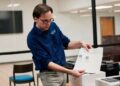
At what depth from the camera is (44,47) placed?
158 centimetres

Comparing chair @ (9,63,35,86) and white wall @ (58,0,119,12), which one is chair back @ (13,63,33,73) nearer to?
chair @ (9,63,35,86)

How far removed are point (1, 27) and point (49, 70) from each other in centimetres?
572

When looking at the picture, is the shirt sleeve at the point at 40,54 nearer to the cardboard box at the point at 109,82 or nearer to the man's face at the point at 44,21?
the man's face at the point at 44,21

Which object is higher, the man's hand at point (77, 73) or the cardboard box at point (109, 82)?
the man's hand at point (77, 73)

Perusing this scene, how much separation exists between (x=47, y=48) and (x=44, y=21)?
0.19 metres

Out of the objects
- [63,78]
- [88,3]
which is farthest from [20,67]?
[88,3]

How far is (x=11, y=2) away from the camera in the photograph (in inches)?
279

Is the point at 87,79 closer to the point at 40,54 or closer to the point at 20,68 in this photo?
the point at 40,54

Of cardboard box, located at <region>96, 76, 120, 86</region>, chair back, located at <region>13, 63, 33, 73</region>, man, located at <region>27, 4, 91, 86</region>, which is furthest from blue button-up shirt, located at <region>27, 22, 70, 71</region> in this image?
chair back, located at <region>13, 63, 33, 73</region>

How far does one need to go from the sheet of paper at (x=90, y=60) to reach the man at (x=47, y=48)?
4 centimetres

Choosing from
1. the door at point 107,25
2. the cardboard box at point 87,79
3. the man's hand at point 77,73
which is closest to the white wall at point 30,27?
the door at point 107,25

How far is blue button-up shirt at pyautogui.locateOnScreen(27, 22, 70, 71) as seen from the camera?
1.56 metres

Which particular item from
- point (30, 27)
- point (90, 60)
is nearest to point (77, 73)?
point (90, 60)

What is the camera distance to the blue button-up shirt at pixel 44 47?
5.11ft
